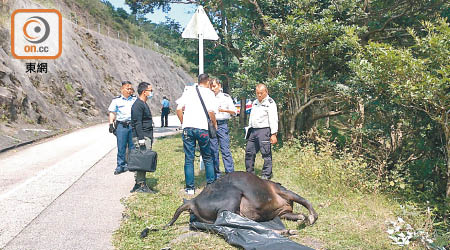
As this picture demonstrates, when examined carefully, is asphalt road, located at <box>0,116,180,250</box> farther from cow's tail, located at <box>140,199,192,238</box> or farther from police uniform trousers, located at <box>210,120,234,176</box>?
police uniform trousers, located at <box>210,120,234,176</box>

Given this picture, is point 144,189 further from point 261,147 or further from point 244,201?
point 244,201

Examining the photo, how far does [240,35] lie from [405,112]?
6.26 metres

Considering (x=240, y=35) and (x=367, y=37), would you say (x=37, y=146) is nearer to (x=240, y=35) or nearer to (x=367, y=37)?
(x=240, y=35)

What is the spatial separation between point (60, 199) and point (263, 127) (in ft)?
11.8

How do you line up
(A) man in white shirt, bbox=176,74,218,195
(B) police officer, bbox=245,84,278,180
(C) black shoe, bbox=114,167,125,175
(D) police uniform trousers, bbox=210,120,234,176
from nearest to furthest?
(A) man in white shirt, bbox=176,74,218,195 < (D) police uniform trousers, bbox=210,120,234,176 < (B) police officer, bbox=245,84,278,180 < (C) black shoe, bbox=114,167,125,175

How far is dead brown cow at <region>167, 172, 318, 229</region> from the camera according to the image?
4082 millimetres

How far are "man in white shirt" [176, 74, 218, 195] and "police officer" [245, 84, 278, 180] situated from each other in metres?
1.17

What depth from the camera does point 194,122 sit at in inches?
216

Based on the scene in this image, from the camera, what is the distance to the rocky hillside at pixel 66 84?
48.6ft

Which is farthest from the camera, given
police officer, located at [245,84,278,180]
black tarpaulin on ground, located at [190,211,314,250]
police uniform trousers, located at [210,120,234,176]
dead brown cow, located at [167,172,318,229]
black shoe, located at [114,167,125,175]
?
black shoe, located at [114,167,125,175]

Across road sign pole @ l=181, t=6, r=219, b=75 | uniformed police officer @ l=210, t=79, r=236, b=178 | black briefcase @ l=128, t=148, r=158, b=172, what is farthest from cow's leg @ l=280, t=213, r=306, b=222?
road sign pole @ l=181, t=6, r=219, b=75

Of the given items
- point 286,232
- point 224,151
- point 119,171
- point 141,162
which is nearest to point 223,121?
point 224,151

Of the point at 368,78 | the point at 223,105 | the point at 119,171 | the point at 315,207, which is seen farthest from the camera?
the point at 119,171

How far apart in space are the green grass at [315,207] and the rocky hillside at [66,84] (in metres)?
8.35
